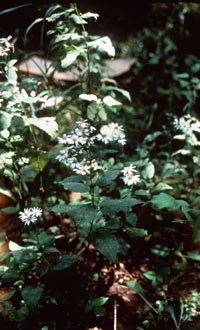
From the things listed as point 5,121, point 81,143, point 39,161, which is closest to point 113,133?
point 81,143

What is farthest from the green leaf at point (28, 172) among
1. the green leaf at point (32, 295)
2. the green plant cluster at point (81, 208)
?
the green leaf at point (32, 295)

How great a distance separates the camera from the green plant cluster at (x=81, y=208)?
69.7 inches

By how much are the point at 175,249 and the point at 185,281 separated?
0.22 m

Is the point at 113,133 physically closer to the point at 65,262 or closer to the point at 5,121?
the point at 5,121

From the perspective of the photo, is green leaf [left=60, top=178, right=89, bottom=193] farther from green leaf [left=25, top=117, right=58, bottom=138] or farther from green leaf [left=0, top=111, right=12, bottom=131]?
green leaf [left=0, top=111, right=12, bottom=131]

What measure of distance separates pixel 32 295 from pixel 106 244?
16.0 inches

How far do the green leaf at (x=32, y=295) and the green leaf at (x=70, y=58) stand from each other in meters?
1.08

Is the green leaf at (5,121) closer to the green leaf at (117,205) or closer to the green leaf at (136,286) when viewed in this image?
the green leaf at (117,205)

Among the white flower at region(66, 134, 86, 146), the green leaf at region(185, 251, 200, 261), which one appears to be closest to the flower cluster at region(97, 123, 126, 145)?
the white flower at region(66, 134, 86, 146)

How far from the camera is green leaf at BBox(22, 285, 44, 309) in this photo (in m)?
1.67

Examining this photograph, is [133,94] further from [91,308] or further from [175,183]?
[91,308]

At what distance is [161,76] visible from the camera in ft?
13.0

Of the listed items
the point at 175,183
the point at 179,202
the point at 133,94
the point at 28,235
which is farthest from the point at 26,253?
the point at 133,94

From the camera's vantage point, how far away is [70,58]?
6.59 feet
